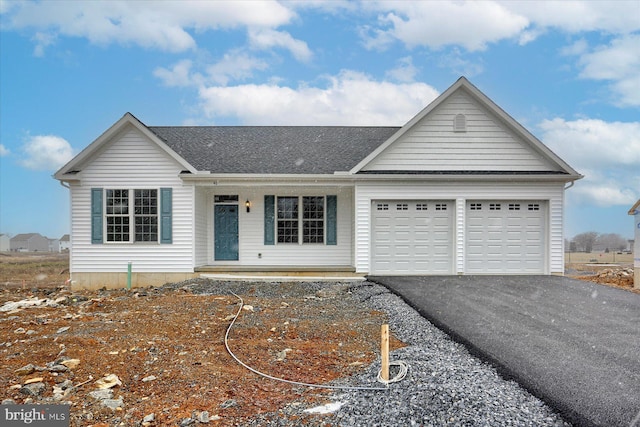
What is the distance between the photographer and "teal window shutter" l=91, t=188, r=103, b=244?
12.9 meters

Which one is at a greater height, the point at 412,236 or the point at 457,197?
the point at 457,197

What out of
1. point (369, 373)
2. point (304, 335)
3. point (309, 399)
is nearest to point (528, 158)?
point (304, 335)

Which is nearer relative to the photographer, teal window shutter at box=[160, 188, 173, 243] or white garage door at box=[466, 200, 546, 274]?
teal window shutter at box=[160, 188, 173, 243]

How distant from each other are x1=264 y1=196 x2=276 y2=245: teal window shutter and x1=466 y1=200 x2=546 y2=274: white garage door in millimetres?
6035

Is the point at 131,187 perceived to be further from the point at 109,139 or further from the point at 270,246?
the point at 270,246

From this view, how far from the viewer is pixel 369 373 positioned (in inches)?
202

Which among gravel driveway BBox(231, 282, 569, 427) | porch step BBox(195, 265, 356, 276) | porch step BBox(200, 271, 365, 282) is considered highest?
porch step BBox(195, 265, 356, 276)

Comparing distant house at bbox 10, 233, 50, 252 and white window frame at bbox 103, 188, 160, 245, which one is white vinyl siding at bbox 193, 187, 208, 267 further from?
distant house at bbox 10, 233, 50, 252

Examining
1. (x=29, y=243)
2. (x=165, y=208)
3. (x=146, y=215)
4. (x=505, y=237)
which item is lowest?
(x=29, y=243)

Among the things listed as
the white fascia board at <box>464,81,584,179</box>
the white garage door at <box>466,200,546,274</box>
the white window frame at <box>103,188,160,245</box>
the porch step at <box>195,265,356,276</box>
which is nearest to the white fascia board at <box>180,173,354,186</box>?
the white window frame at <box>103,188,160,245</box>

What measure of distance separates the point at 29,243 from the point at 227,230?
5994 centimetres

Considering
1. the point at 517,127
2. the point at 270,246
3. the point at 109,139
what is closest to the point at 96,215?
the point at 109,139

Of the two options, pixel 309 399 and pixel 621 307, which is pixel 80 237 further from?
pixel 621 307

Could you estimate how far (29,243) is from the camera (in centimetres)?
6100
